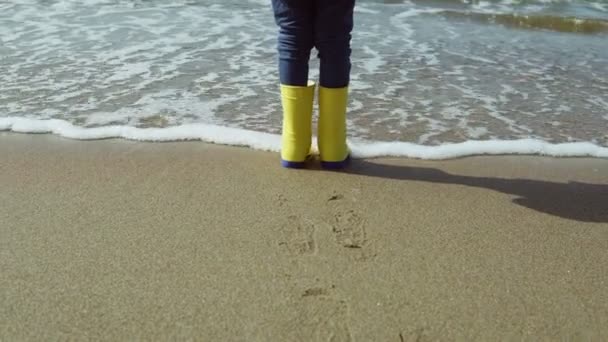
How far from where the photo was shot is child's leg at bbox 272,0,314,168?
241cm

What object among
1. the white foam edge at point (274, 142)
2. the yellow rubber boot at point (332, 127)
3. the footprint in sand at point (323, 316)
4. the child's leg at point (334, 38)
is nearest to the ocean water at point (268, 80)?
the white foam edge at point (274, 142)

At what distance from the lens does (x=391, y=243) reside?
79.4 inches

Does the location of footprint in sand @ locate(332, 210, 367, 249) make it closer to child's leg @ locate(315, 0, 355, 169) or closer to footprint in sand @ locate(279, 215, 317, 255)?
footprint in sand @ locate(279, 215, 317, 255)

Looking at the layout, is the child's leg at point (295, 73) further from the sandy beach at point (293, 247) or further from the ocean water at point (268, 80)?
the ocean water at point (268, 80)

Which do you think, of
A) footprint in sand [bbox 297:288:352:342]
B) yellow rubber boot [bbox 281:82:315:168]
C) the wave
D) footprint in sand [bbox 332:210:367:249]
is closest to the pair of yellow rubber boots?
yellow rubber boot [bbox 281:82:315:168]

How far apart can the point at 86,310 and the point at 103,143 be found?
146cm

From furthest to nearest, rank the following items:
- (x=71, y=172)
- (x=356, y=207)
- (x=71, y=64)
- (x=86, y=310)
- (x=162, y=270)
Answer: (x=71, y=64), (x=71, y=172), (x=356, y=207), (x=162, y=270), (x=86, y=310)

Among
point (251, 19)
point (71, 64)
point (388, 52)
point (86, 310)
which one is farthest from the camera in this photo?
point (251, 19)

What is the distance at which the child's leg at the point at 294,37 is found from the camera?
2.40 m

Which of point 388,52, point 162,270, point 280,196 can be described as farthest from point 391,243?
point 388,52

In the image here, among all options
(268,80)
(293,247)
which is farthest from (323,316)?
(268,80)

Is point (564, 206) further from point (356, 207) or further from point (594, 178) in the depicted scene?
point (356, 207)

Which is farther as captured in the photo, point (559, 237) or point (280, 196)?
point (280, 196)

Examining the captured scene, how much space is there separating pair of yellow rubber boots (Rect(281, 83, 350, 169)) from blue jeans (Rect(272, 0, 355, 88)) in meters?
0.05
